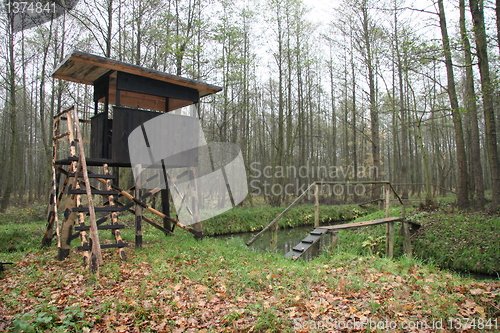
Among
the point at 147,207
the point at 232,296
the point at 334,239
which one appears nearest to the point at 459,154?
the point at 334,239

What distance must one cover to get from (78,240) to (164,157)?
146 inches

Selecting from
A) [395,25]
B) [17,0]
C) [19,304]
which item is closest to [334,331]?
[19,304]

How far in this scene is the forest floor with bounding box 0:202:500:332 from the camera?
395 centimetres

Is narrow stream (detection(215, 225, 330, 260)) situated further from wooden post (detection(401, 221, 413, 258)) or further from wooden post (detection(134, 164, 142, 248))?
wooden post (detection(134, 164, 142, 248))

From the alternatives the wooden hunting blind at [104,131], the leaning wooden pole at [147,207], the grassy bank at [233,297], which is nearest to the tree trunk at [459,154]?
the grassy bank at [233,297]

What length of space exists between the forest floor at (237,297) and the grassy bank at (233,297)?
0.05 ft

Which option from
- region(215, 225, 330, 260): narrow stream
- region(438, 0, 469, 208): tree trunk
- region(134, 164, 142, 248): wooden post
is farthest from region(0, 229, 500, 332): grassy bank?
region(438, 0, 469, 208): tree trunk

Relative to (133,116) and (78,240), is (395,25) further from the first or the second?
(78,240)

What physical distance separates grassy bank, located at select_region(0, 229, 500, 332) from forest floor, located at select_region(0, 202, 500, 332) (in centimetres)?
1

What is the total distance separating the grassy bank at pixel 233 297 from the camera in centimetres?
399

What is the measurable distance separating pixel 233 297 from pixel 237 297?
103mm

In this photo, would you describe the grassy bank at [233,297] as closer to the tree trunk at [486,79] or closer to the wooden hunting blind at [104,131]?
the wooden hunting blind at [104,131]

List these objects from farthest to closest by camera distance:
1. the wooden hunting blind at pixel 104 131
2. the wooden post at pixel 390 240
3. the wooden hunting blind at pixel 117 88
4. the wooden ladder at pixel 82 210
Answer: the wooden post at pixel 390 240 < the wooden hunting blind at pixel 117 88 < the wooden hunting blind at pixel 104 131 < the wooden ladder at pixel 82 210

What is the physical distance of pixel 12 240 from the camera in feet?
32.0
